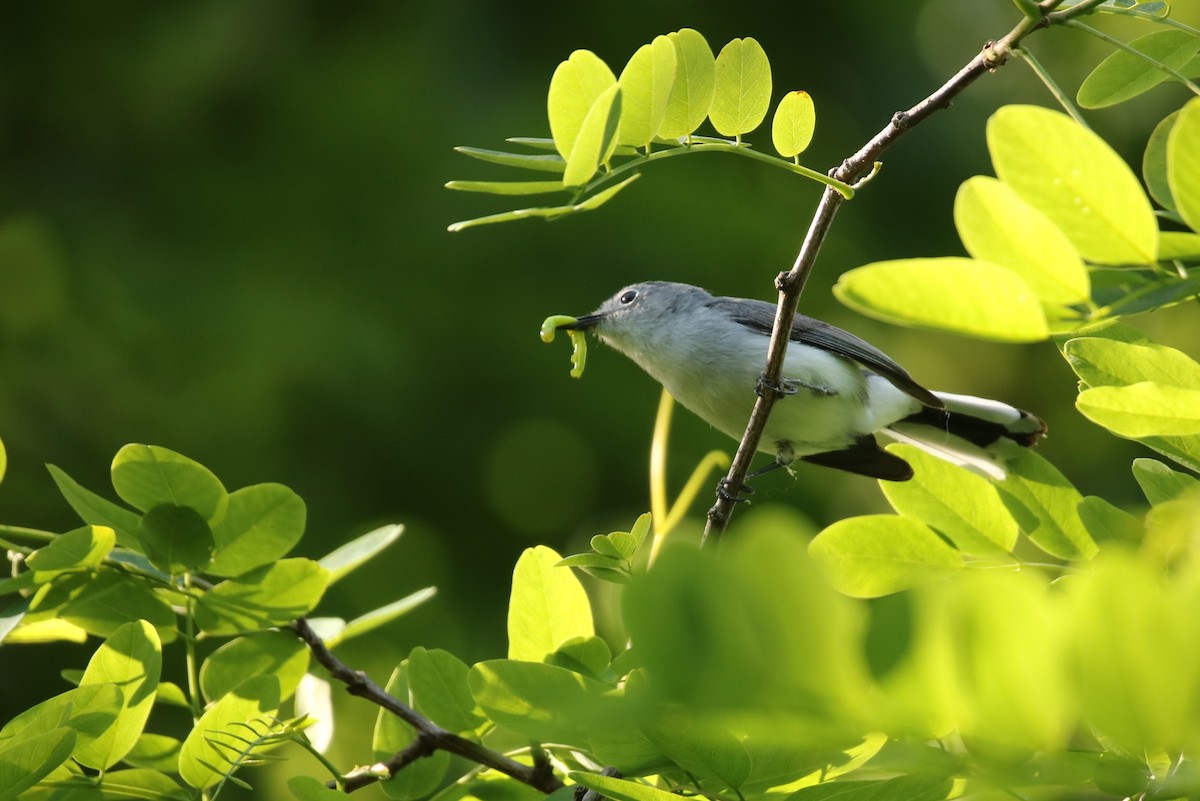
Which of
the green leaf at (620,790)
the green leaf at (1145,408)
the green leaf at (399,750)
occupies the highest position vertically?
the green leaf at (1145,408)

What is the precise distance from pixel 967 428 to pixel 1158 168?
1761 mm

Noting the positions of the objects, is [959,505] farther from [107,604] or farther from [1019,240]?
[107,604]

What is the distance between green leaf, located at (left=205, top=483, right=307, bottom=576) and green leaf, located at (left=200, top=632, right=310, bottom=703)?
0.10 meters

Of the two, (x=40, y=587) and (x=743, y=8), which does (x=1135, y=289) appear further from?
(x=743, y=8)

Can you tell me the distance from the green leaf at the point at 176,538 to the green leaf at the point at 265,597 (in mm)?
51

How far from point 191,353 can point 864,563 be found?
5248mm

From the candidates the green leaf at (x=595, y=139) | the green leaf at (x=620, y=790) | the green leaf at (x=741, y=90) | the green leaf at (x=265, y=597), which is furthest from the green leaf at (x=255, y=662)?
the green leaf at (x=741, y=90)

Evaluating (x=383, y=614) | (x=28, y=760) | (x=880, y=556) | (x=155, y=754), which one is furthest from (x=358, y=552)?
(x=880, y=556)

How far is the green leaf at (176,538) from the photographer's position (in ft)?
4.98

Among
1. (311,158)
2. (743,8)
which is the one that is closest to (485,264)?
(311,158)

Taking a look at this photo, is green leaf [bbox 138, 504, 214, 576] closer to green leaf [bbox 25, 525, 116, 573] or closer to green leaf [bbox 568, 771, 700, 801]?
green leaf [bbox 25, 525, 116, 573]

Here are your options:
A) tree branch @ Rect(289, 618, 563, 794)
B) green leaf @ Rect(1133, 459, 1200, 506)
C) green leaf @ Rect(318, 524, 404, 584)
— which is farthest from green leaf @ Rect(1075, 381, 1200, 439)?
green leaf @ Rect(318, 524, 404, 584)

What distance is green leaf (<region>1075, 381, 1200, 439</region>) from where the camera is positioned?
106 centimetres

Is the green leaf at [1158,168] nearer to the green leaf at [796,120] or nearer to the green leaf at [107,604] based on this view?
the green leaf at [796,120]
